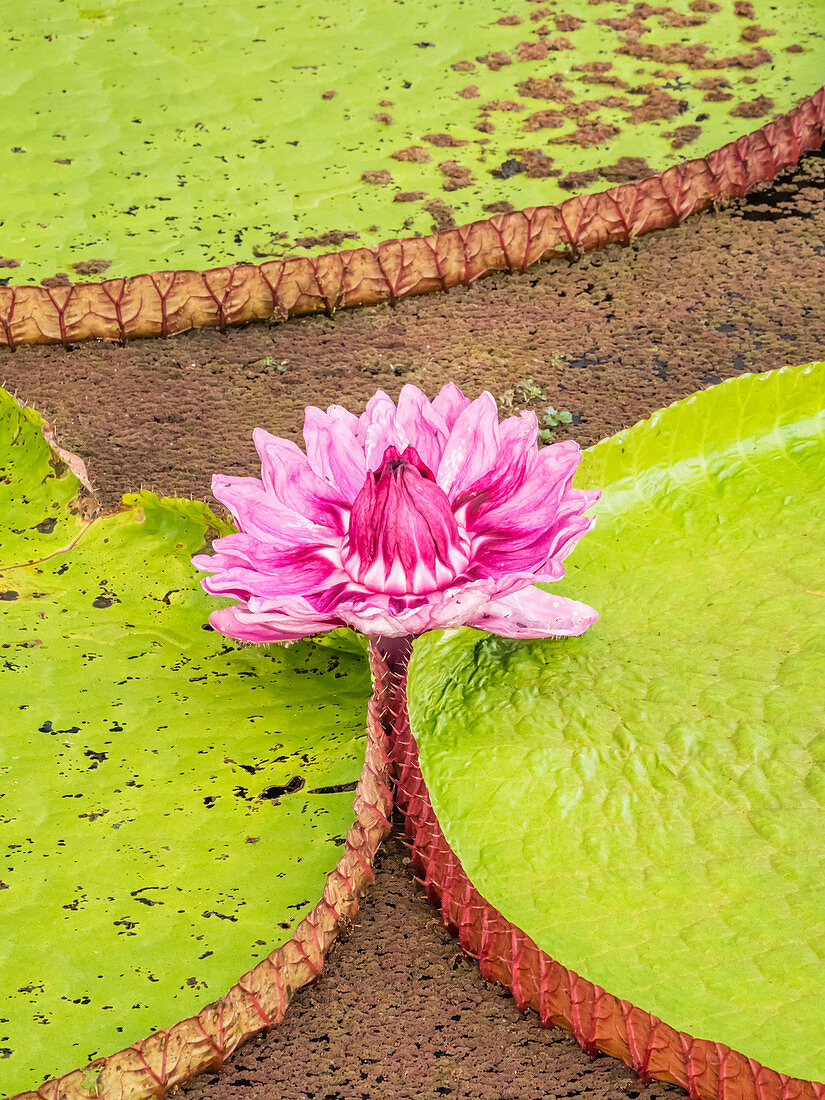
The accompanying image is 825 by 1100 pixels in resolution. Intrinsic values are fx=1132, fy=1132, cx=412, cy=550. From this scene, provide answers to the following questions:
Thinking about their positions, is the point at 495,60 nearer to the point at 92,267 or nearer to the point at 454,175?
the point at 454,175

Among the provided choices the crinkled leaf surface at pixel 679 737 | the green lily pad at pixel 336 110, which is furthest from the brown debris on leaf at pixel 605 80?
the crinkled leaf surface at pixel 679 737

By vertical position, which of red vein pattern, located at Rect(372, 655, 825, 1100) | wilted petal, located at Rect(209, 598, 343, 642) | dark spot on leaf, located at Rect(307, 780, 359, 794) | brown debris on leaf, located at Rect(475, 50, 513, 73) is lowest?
red vein pattern, located at Rect(372, 655, 825, 1100)

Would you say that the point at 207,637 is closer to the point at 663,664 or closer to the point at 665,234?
the point at 663,664

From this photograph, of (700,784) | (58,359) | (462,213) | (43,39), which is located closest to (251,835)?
(700,784)

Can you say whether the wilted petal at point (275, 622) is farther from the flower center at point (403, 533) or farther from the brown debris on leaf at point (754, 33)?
the brown debris on leaf at point (754, 33)

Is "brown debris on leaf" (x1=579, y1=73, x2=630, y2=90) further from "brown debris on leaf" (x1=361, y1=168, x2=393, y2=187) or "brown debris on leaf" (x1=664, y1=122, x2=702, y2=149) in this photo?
"brown debris on leaf" (x1=361, y1=168, x2=393, y2=187)

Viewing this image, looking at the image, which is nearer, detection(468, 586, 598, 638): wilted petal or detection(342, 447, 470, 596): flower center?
detection(342, 447, 470, 596): flower center

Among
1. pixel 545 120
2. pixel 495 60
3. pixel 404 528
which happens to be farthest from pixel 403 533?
pixel 495 60

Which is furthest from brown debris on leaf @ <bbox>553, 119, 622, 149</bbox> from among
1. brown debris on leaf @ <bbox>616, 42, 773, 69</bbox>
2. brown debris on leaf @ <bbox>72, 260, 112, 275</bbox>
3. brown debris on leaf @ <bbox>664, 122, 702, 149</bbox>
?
brown debris on leaf @ <bbox>72, 260, 112, 275</bbox>
